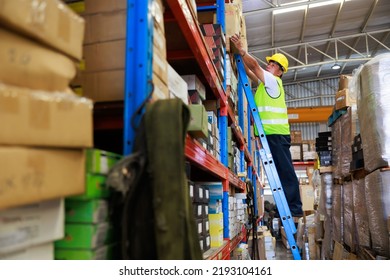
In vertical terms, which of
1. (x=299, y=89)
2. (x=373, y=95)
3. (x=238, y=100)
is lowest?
(x=373, y=95)

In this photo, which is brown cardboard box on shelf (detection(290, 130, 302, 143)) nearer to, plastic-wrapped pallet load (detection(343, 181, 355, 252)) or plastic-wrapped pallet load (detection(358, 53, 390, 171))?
plastic-wrapped pallet load (detection(343, 181, 355, 252))

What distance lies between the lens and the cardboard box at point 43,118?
757mm

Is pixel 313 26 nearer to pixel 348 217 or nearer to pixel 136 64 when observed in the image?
pixel 348 217

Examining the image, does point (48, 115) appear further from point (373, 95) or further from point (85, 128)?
point (373, 95)

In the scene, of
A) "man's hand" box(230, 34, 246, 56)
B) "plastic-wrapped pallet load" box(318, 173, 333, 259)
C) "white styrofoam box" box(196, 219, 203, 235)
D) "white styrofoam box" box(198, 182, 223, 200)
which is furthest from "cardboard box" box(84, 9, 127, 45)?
"plastic-wrapped pallet load" box(318, 173, 333, 259)

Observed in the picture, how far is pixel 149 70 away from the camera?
1.25 meters

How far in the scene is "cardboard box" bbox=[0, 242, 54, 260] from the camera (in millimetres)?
847

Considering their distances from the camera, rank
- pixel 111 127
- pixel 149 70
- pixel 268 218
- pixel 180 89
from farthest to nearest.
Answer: pixel 268 218
pixel 180 89
pixel 111 127
pixel 149 70

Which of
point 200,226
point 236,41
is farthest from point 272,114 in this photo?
point 200,226

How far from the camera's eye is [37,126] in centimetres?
81

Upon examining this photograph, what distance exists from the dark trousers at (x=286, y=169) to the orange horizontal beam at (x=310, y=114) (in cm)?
673

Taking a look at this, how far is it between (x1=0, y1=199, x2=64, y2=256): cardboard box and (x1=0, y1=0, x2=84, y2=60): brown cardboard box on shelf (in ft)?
1.28
